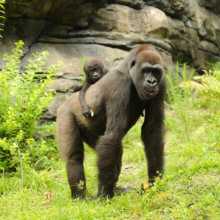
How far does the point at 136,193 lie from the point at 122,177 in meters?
0.99

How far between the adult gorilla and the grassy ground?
1.07 ft

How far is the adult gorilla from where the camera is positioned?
3627 millimetres

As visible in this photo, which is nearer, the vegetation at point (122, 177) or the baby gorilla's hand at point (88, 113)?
the vegetation at point (122, 177)

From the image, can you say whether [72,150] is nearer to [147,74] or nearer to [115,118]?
[115,118]

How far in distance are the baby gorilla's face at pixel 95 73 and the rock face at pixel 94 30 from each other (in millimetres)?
2051

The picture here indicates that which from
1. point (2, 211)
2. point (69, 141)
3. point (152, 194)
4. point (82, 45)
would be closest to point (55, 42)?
point (82, 45)

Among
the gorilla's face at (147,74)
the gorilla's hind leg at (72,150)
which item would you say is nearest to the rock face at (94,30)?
the gorilla's hind leg at (72,150)

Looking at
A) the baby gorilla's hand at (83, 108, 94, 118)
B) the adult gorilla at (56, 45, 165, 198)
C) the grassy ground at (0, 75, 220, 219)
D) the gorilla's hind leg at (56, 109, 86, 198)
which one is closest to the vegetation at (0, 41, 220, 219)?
the grassy ground at (0, 75, 220, 219)

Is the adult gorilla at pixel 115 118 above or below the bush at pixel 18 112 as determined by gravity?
above

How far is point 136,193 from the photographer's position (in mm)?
3902

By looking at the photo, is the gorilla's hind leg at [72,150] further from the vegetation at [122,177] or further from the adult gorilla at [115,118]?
the vegetation at [122,177]

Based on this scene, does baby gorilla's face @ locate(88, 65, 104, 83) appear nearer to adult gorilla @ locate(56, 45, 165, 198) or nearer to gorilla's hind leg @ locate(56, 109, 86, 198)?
adult gorilla @ locate(56, 45, 165, 198)

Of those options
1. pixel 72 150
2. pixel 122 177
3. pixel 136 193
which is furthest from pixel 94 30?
pixel 136 193

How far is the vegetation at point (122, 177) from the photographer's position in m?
3.08
